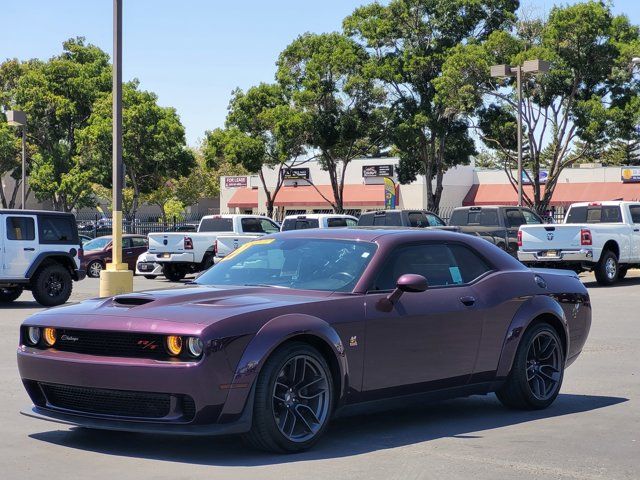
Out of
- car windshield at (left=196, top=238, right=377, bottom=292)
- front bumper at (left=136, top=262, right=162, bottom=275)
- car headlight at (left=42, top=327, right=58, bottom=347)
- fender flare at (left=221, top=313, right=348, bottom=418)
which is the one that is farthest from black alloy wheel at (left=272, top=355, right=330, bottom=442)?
front bumper at (left=136, top=262, right=162, bottom=275)

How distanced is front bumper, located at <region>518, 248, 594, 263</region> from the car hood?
19.7 metres

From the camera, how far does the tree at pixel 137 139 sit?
60.6m

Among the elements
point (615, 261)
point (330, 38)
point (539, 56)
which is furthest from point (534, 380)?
point (330, 38)

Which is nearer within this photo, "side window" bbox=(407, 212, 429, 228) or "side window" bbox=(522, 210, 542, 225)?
"side window" bbox=(407, 212, 429, 228)

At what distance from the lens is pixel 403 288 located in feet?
24.4

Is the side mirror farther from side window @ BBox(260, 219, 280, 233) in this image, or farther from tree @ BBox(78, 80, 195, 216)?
tree @ BBox(78, 80, 195, 216)

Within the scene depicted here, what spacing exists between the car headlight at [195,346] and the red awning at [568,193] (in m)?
65.4

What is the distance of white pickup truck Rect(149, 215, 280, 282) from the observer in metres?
30.8

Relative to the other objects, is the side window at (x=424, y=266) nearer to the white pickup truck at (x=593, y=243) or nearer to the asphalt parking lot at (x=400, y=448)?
the asphalt parking lot at (x=400, y=448)

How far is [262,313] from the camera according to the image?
6746 mm

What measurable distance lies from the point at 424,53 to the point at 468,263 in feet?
149

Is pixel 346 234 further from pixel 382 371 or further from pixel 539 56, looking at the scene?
pixel 539 56

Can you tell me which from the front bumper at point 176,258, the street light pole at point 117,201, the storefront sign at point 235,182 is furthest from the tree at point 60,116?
the street light pole at point 117,201

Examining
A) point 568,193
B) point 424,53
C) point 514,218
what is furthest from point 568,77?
point 568,193
